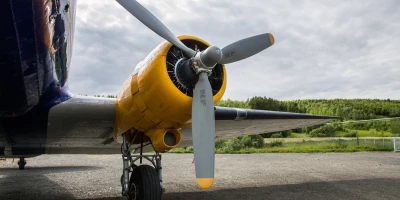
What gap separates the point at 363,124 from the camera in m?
47.3

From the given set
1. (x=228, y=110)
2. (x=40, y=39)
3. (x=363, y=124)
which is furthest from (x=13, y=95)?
(x=363, y=124)

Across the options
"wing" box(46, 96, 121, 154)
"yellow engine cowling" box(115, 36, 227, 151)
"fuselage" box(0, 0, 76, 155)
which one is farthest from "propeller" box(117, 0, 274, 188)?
"wing" box(46, 96, 121, 154)

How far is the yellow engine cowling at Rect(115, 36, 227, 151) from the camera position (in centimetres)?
479

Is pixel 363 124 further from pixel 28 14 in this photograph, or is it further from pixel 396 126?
pixel 28 14

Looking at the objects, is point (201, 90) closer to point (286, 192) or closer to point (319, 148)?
point (286, 192)

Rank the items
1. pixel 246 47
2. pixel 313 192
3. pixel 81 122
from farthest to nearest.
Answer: pixel 313 192 < pixel 81 122 < pixel 246 47

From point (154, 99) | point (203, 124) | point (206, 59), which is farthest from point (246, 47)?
point (154, 99)

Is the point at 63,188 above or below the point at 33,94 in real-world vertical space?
below

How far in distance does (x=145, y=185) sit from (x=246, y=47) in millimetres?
2963

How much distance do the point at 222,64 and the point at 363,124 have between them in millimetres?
48864

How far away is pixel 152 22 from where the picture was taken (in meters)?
4.95

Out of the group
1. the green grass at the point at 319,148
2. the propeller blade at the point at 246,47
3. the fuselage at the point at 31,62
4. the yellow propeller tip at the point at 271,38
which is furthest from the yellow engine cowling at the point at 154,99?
the green grass at the point at 319,148

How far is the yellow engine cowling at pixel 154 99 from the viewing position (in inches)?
188

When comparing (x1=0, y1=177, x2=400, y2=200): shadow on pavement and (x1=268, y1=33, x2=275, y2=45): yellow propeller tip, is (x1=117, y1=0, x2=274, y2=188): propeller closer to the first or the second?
(x1=268, y1=33, x2=275, y2=45): yellow propeller tip
